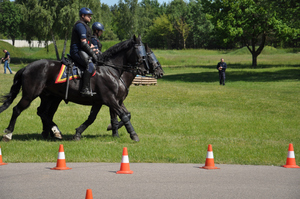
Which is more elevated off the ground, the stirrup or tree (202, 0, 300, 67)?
tree (202, 0, 300, 67)

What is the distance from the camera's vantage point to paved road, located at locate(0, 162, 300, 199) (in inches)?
255

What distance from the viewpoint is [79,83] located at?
1123cm

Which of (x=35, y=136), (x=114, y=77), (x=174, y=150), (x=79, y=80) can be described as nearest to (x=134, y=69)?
(x=114, y=77)

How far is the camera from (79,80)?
442 inches

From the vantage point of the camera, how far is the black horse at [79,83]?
11109mm

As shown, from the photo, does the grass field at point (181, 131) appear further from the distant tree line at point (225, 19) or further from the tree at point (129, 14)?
the tree at point (129, 14)

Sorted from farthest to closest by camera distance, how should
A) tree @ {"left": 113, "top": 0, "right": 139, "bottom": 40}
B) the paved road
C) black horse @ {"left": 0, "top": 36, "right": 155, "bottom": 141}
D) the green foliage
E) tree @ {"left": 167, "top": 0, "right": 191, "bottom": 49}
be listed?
tree @ {"left": 167, "top": 0, "right": 191, "bottom": 49} → tree @ {"left": 113, "top": 0, "right": 139, "bottom": 40} → black horse @ {"left": 0, "top": 36, "right": 155, "bottom": 141} → the green foliage → the paved road

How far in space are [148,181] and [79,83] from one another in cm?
460

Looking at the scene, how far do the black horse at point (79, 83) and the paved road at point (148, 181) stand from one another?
273 cm

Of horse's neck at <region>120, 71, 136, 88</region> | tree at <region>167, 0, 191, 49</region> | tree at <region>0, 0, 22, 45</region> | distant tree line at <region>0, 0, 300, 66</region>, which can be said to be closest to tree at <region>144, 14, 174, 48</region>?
tree at <region>167, 0, 191, 49</region>

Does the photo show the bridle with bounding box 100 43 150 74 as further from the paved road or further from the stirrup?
the paved road

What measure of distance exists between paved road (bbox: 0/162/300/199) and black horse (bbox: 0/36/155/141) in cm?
273

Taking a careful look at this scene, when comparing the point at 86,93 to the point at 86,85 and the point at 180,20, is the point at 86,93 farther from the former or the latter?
the point at 180,20

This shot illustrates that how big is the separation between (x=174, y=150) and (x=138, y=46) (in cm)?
290
